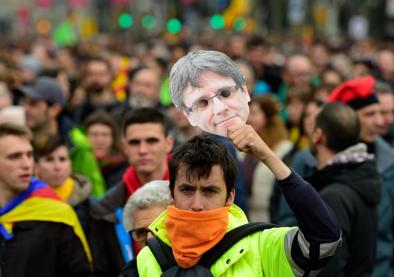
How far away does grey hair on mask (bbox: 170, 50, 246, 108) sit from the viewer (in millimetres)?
4758

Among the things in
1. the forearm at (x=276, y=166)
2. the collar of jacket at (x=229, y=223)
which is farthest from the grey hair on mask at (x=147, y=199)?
the forearm at (x=276, y=166)

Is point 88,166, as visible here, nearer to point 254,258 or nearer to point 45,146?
point 45,146

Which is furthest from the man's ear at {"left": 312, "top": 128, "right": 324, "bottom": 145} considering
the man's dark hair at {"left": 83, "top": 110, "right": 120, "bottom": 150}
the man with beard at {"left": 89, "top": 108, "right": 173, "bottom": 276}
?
Result: the man's dark hair at {"left": 83, "top": 110, "right": 120, "bottom": 150}

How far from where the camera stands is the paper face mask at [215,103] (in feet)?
15.3

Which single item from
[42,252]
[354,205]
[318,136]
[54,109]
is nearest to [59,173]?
[42,252]

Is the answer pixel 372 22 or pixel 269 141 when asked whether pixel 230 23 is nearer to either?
pixel 372 22

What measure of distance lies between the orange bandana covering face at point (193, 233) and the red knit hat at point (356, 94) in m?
4.00

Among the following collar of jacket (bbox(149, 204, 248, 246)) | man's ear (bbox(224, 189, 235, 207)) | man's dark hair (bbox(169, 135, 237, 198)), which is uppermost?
man's dark hair (bbox(169, 135, 237, 198))

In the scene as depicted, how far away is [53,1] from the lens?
76688 millimetres

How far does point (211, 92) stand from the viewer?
185 inches

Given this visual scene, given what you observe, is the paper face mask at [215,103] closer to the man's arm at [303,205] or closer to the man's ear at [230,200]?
the man's arm at [303,205]

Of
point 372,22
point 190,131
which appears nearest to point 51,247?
point 190,131

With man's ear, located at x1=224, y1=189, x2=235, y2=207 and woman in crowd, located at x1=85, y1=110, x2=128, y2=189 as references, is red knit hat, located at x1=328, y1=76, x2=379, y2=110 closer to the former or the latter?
woman in crowd, located at x1=85, y1=110, x2=128, y2=189

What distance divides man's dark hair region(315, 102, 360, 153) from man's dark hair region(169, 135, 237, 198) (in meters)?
2.25
